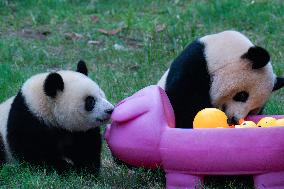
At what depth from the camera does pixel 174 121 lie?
4.93 m

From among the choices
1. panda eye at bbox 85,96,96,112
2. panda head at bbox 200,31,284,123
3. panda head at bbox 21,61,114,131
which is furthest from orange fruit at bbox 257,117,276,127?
panda eye at bbox 85,96,96,112

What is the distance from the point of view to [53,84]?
479 centimetres

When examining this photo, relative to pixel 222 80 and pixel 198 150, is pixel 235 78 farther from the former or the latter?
pixel 198 150

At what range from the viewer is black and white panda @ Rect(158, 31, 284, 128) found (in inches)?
200

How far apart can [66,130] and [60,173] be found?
0.30 meters

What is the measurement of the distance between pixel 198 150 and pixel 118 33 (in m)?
4.76

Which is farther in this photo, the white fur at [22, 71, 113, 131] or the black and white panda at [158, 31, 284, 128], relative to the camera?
the black and white panda at [158, 31, 284, 128]

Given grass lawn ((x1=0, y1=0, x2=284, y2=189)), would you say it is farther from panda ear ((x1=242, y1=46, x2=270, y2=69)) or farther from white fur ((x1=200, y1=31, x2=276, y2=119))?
panda ear ((x1=242, y1=46, x2=270, y2=69))

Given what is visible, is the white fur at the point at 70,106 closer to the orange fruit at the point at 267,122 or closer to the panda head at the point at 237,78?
the panda head at the point at 237,78

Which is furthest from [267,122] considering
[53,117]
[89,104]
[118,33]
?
[118,33]

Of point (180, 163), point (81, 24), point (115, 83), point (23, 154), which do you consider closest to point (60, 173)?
point (23, 154)

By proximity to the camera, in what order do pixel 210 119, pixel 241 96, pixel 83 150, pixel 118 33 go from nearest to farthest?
pixel 210 119 → pixel 83 150 → pixel 241 96 → pixel 118 33

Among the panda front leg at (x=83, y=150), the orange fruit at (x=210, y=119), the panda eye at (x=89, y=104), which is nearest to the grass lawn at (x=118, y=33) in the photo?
the orange fruit at (x=210, y=119)

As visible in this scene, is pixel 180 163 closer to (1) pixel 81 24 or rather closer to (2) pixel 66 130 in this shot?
(2) pixel 66 130
